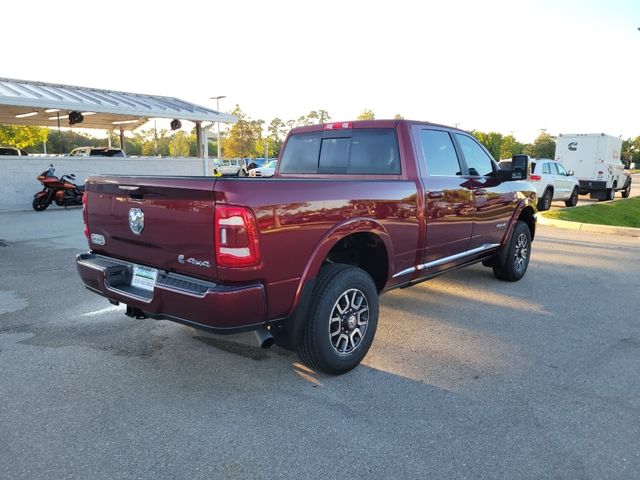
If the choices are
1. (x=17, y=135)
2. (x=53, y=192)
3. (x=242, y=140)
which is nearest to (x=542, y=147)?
(x=242, y=140)

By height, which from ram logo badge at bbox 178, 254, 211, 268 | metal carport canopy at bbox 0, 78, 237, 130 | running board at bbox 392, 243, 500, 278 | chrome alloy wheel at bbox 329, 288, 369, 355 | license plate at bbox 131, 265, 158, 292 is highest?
metal carport canopy at bbox 0, 78, 237, 130

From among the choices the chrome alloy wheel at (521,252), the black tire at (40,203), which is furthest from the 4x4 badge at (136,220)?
the black tire at (40,203)

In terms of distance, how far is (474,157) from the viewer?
5422mm

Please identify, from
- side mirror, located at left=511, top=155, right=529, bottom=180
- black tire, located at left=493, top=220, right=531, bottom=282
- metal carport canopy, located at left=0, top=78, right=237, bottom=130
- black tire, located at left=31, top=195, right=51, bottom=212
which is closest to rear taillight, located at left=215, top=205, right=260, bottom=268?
side mirror, located at left=511, top=155, right=529, bottom=180

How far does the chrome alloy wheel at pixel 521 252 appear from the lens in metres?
6.33

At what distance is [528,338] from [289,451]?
2.74m

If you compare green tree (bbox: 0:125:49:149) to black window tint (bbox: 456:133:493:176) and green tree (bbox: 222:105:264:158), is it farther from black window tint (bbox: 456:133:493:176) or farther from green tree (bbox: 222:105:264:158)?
black window tint (bbox: 456:133:493:176)

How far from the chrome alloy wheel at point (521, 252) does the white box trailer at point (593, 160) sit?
1559 centimetres

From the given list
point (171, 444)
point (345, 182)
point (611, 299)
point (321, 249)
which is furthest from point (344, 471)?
point (611, 299)

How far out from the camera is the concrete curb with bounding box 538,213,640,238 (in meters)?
10.7

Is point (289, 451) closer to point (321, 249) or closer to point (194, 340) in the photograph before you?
point (321, 249)

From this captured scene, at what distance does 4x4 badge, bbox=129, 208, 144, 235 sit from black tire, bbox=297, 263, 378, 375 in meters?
1.29

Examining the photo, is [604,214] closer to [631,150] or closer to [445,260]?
[445,260]

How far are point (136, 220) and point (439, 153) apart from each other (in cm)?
295
